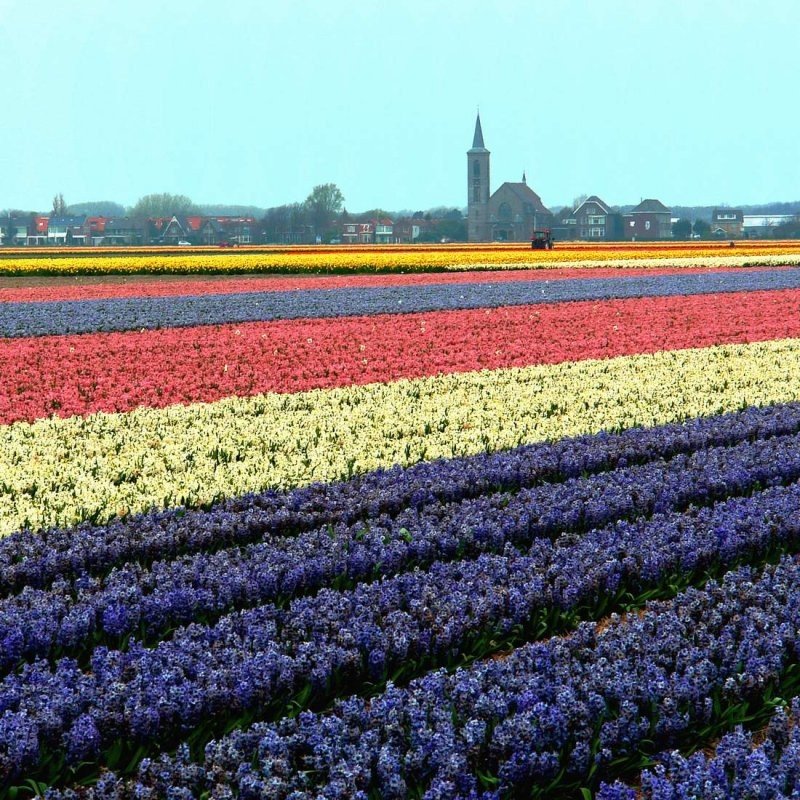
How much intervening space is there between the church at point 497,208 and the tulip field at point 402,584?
11753 cm

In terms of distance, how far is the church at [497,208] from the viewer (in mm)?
131875

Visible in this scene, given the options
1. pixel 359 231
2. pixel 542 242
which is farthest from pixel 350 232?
pixel 542 242

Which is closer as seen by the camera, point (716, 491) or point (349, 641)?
point (349, 641)

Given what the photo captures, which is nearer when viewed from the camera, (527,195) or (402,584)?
(402,584)

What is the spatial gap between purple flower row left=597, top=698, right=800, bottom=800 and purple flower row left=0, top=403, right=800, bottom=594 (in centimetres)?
377

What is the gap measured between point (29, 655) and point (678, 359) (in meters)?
12.4

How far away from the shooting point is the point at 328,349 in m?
18.0

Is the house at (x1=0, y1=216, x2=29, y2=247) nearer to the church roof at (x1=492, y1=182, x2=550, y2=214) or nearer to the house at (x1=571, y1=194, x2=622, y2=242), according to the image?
the church roof at (x1=492, y1=182, x2=550, y2=214)

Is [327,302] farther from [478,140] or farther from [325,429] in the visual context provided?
[478,140]

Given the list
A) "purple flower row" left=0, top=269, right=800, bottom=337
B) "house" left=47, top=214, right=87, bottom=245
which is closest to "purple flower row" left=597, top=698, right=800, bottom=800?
"purple flower row" left=0, top=269, right=800, bottom=337

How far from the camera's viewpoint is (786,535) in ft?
24.8

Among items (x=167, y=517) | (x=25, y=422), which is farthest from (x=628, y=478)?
(x=25, y=422)

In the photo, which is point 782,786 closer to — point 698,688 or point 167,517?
point 698,688

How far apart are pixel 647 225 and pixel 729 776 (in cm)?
12914
